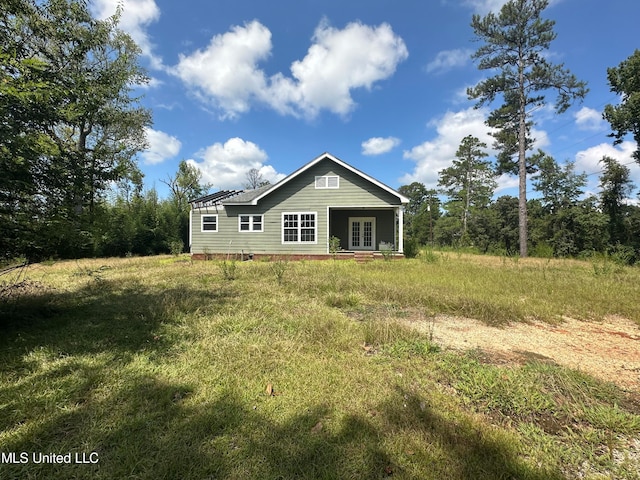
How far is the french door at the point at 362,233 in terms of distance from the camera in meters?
16.7

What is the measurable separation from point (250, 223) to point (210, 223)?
2.37 meters

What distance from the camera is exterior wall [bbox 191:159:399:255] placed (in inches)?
Answer: 589

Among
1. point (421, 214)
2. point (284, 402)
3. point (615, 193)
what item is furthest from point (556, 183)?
point (284, 402)

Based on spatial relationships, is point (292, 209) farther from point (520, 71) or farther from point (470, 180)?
point (470, 180)

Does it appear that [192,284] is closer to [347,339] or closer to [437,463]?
[347,339]

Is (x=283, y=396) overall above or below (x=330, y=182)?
below

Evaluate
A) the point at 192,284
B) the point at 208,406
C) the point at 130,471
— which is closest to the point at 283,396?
the point at 208,406

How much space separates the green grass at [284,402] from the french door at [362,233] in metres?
11.8

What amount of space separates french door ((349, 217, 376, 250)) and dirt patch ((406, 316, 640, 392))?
38.5 ft

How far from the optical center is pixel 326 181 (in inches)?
594

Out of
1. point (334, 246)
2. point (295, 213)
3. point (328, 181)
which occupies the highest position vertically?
point (328, 181)

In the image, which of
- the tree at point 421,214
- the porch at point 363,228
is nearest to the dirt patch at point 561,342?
the porch at point 363,228

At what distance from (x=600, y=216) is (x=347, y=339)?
25.3 meters

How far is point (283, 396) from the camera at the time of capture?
103 inches
